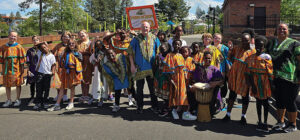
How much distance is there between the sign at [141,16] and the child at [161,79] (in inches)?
79.8

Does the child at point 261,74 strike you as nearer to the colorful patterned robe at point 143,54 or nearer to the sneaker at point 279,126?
the sneaker at point 279,126

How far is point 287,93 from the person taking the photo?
4.63 meters

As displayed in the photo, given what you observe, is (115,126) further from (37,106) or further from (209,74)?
(37,106)

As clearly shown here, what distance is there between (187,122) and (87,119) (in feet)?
6.60

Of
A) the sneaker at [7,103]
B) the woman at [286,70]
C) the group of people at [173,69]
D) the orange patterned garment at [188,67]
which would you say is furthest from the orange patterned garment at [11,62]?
the woman at [286,70]

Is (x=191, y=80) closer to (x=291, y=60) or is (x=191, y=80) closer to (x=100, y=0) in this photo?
(x=291, y=60)

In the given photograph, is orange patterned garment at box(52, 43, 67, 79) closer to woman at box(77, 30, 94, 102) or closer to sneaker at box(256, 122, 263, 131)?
woman at box(77, 30, 94, 102)

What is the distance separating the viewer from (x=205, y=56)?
5199 mm

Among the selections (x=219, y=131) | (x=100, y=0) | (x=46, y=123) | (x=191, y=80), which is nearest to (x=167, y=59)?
(x=191, y=80)

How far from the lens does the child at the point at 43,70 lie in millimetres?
6285

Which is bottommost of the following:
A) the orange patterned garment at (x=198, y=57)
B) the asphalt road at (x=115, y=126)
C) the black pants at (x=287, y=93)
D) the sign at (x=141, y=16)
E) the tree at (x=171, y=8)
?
the asphalt road at (x=115, y=126)

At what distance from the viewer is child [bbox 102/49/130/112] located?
19.6ft

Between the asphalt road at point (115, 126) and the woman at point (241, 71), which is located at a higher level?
the woman at point (241, 71)

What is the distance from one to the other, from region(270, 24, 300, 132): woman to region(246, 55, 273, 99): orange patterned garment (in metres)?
0.17
